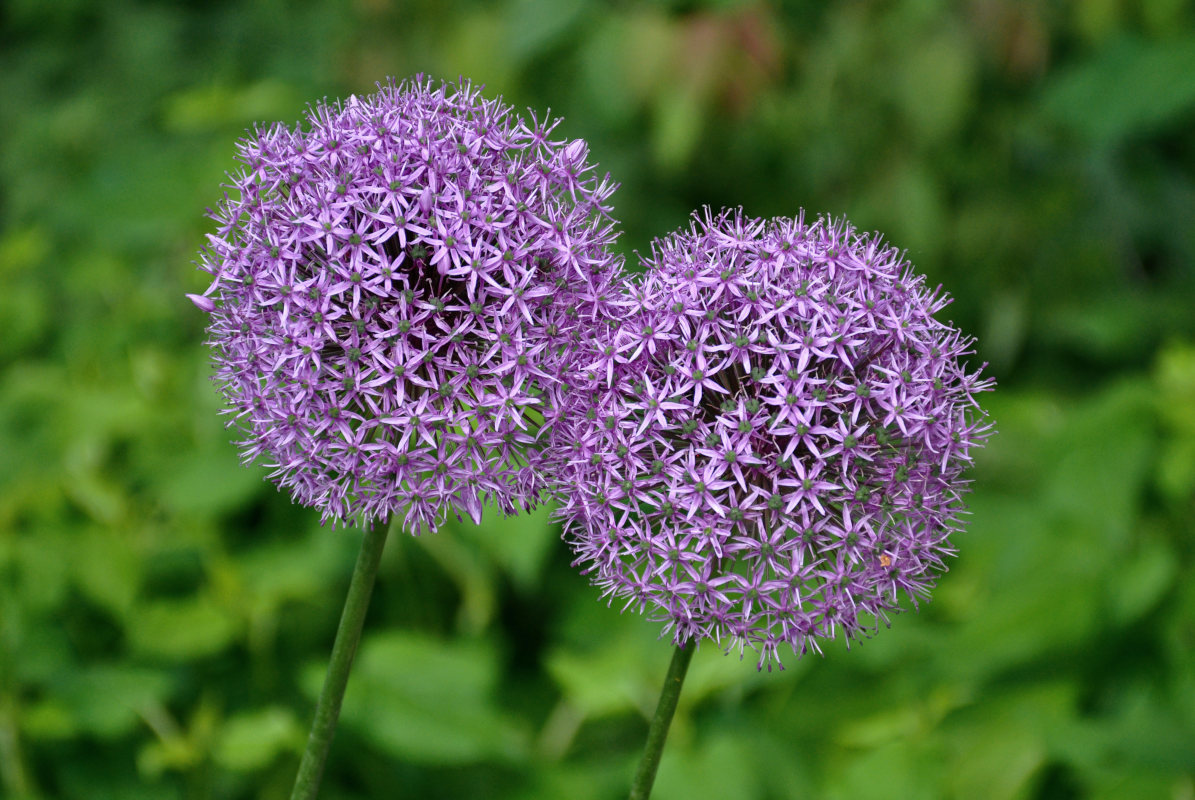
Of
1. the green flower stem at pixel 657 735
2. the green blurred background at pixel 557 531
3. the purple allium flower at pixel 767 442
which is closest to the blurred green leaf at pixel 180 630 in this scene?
the green blurred background at pixel 557 531

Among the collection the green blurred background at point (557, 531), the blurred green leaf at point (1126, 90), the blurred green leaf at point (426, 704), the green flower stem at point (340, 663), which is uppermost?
the blurred green leaf at point (1126, 90)

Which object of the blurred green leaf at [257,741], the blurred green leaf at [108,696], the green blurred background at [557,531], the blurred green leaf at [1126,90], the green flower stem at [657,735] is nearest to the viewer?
the green flower stem at [657,735]

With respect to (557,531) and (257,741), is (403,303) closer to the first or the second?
(257,741)

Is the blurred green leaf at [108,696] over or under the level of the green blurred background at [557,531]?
under

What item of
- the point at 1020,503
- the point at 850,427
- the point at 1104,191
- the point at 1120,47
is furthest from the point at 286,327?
the point at 1104,191

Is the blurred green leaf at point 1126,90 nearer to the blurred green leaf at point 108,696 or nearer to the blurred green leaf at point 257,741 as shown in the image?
the blurred green leaf at point 257,741

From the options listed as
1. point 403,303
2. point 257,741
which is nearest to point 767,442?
point 403,303
